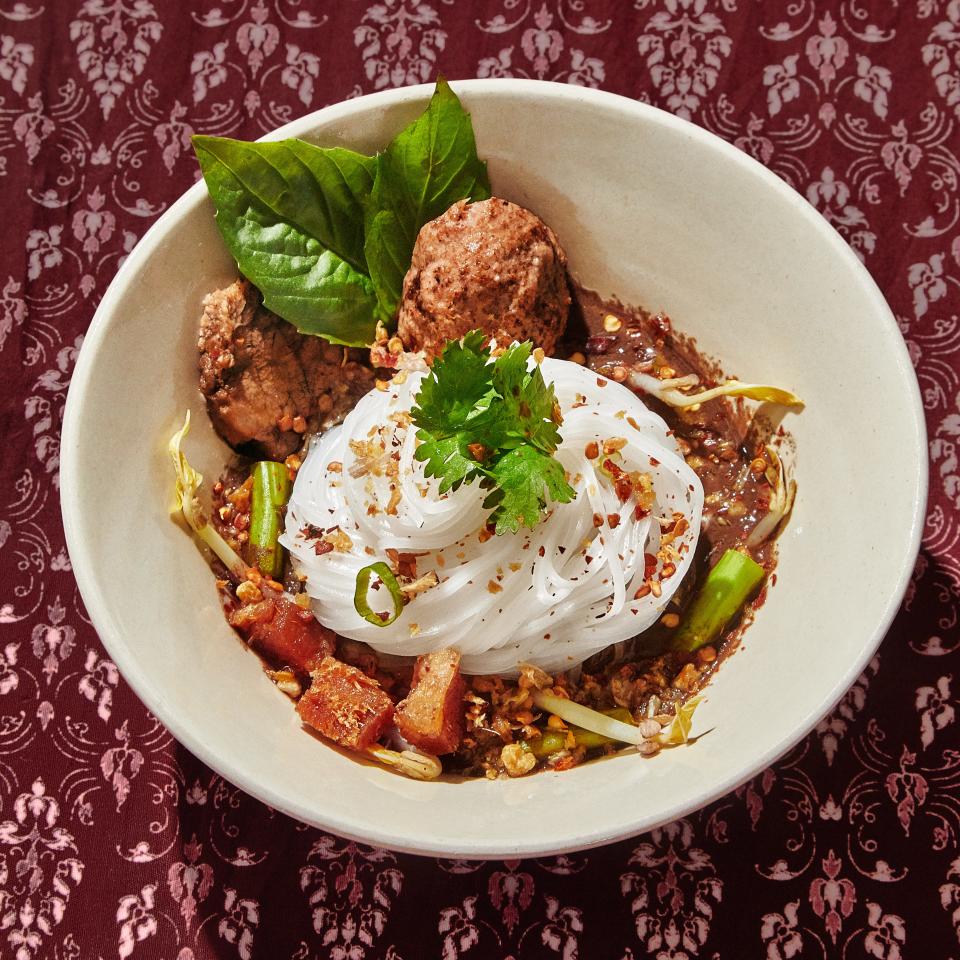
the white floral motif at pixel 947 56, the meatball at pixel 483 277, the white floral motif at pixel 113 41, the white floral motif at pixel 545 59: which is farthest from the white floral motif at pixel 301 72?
the white floral motif at pixel 947 56

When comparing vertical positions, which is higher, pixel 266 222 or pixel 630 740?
pixel 266 222

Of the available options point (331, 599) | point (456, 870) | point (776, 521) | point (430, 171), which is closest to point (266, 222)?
point (430, 171)

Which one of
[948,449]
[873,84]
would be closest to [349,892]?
[948,449]

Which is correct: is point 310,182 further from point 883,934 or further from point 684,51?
point 883,934

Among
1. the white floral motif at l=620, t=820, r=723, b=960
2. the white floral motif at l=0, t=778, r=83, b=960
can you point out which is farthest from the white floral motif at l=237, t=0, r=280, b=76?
the white floral motif at l=620, t=820, r=723, b=960

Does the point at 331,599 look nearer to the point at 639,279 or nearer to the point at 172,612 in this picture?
the point at 172,612

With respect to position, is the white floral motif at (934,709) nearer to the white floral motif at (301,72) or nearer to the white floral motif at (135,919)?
the white floral motif at (135,919)

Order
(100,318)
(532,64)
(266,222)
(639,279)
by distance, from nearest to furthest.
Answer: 1. (100,318)
2. (266,222)
3. (639,279)
4. (532,64)
